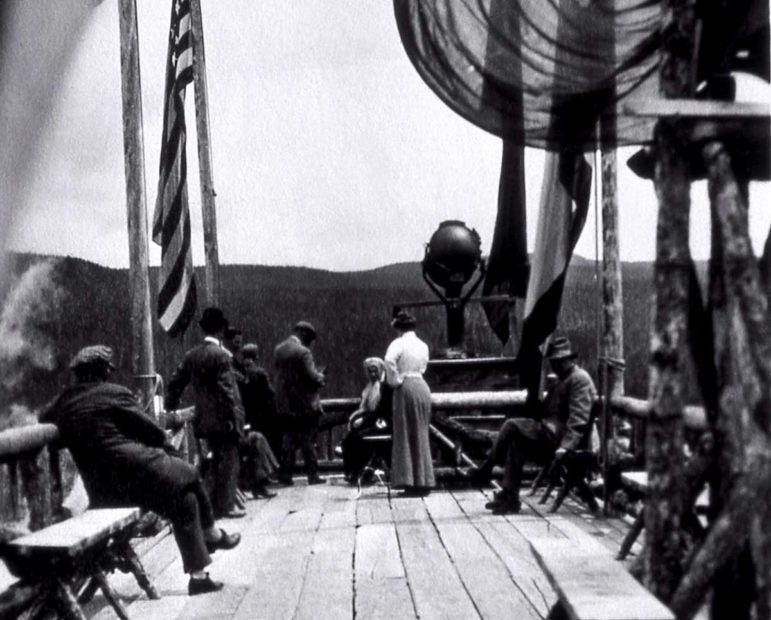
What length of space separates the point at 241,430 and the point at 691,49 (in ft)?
25.0

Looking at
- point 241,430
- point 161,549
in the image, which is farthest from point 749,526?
point 241,430

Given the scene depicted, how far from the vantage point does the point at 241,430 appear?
36.1 feet

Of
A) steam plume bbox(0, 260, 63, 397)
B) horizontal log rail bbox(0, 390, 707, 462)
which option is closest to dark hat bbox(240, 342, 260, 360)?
horizontal log rail bbox(0, 390, 707, 462)

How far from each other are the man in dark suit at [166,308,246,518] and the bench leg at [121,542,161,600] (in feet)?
10.8

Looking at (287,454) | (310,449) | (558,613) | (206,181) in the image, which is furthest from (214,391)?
(558,613)

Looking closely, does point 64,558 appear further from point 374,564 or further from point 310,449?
point 310,449

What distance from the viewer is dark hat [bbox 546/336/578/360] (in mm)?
10648

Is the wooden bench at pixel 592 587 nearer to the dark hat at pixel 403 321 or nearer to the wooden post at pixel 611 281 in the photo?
the wooden post at pixel 611 281

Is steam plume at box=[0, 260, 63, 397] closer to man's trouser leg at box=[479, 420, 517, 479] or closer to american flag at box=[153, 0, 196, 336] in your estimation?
american flag at box=[153, 0, 196, 336]

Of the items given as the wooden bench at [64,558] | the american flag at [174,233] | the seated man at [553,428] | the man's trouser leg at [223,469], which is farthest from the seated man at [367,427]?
the wooden bench at [64,558]

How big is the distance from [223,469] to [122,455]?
12.7 feet

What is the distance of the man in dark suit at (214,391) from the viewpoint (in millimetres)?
10586

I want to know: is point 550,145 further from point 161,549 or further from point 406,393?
point 406,393

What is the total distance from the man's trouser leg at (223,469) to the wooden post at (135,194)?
28.9 inches
